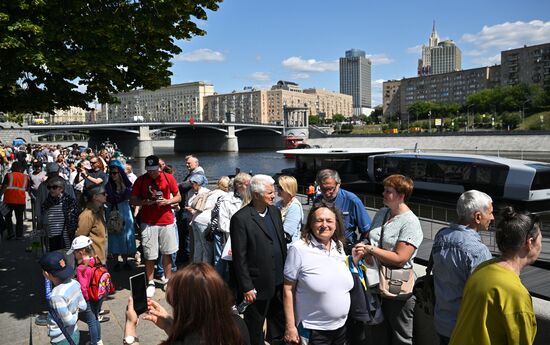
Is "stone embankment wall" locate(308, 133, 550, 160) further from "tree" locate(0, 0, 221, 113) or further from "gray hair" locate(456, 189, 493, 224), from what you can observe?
"gray hair" locate(456, 189, 493, 224)

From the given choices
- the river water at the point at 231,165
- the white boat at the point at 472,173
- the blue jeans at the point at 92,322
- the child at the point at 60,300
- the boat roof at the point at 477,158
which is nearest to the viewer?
the child at the point at 60,300

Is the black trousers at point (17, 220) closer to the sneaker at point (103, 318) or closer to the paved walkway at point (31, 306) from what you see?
the paved walkway at point (31, 306)

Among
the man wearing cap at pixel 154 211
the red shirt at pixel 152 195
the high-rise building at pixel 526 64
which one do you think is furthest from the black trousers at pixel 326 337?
the high-rise building at pixel 526 64

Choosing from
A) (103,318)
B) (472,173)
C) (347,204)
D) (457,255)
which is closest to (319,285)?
(457,255)

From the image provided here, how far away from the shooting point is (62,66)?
20.8 feet

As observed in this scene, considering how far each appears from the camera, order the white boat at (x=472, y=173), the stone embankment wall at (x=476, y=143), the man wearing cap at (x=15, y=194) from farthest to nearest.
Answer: the stone embankment wall at (x=476, y=143) → the white boat at (x=472, y=173) → the man wearing cap at (x=15, y=194)

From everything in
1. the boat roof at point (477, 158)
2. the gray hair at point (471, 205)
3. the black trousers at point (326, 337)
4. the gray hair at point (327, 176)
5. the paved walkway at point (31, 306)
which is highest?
the gray hair at point (327, 176)

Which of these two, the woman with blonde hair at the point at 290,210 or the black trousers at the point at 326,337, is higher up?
the woman with blonde hair at the point at 290,210

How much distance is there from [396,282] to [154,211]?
11.6 feet

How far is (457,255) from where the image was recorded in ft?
10.4

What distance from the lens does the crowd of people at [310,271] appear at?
2184 millimetres

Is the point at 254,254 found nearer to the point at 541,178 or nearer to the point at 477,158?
the point at 541,178

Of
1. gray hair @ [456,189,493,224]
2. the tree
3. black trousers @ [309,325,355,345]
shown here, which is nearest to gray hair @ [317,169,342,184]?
gray hair @ [456,189,493,224]

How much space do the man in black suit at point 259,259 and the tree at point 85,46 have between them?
3313mm
